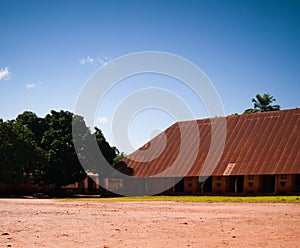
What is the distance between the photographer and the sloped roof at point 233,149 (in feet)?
110

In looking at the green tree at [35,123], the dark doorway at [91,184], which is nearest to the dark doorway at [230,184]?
the green tree at [35,123]

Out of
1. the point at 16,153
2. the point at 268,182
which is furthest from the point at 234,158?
the point at 16,153

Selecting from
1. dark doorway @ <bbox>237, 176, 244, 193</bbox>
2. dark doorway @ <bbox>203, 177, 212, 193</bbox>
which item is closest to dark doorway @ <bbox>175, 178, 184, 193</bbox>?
dark doorway @ <bbox>203, 177, 212, 193</bbox>

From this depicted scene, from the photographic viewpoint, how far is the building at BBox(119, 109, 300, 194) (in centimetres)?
3294

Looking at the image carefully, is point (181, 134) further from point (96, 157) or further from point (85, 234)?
point (85, 234)

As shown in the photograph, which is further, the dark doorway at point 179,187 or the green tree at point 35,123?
the green tree at point 35,123

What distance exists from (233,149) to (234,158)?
1.34 meters

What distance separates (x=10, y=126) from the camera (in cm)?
4062

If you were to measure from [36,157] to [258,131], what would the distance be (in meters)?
21.6

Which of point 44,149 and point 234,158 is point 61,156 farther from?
point 234,158

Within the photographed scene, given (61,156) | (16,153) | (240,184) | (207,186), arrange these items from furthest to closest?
(61,156) → (16,153) → (207,186) → (240,184)

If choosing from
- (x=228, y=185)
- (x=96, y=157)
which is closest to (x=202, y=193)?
(x=228, y=185)

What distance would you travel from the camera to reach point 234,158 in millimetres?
35719

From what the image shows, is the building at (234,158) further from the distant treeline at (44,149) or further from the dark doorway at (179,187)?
the distant treeline at (44,149)
